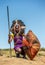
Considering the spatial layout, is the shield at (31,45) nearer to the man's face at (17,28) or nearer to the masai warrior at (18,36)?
the masai warrior at (18,36)

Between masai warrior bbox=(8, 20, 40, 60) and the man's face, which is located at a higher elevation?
the man's face

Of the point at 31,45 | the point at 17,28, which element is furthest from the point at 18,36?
the point at 31,45

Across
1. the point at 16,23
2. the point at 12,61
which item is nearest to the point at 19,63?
the point at 12,61

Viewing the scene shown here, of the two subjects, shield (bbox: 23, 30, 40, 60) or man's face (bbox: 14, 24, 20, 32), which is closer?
shield (bbox: 23, 30, 40, 60)

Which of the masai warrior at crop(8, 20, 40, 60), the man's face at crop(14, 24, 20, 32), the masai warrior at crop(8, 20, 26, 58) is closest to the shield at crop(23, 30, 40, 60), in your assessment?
the masai warrior at crop(8, 20, 40, 60)

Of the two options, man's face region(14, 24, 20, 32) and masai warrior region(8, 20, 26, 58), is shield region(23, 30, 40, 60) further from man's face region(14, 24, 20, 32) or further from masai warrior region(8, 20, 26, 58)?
man's face region(14, 24, 20, 32)

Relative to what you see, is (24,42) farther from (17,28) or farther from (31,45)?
(17,28)

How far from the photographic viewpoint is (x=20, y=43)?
40.2 feet

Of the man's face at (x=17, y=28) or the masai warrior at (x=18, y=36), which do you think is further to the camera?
the man's face at (x=17, y=28)

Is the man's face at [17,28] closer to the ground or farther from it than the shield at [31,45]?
farther from it

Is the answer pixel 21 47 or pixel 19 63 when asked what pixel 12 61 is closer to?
pixel 19 63

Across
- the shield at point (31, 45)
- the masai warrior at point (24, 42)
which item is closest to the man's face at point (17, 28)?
the masai warrior at point (24, 42)

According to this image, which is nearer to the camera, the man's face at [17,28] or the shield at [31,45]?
the shield at [31,45]

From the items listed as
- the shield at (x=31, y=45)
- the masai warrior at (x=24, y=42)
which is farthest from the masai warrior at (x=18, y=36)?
the shield at (x=31, y=45)
